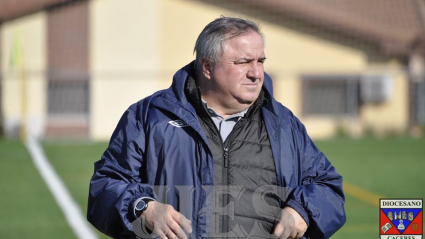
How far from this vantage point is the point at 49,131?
20.7 meters

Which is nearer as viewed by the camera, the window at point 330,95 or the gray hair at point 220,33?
the gray hair at point 220,33

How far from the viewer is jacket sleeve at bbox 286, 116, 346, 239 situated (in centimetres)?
347

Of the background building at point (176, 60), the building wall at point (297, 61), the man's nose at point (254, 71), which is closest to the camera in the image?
the man's nose at point (254, 71)

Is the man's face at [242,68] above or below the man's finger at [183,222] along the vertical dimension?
above

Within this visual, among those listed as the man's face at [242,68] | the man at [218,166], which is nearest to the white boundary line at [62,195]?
the man at [218,166]

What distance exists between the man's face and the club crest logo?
2.51 feet

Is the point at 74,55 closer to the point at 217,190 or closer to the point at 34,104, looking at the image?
the point at 34,104

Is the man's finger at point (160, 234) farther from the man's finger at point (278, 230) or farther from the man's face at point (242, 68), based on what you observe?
the man's face at point (242, 68)

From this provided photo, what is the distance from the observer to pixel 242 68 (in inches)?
140

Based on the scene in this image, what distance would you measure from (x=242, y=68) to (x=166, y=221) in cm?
76

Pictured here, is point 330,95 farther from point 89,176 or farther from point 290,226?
point 290,226

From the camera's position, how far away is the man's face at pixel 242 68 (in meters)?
3.54

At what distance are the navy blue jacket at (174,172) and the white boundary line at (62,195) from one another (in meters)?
4.45

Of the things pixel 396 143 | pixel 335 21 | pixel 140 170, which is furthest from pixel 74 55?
pixel 140 170
